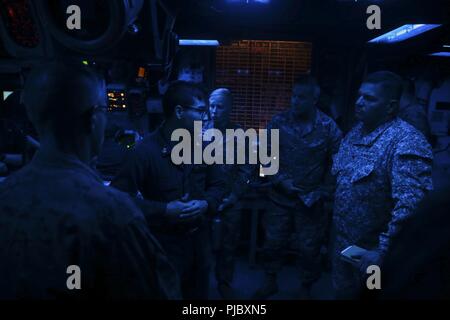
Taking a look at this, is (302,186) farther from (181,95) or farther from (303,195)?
(181,95)

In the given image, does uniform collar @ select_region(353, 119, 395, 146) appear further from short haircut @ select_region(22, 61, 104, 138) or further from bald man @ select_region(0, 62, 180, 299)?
short haircut @ select_region(22, 61, 104, 138)

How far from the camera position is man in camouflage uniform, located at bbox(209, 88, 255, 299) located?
11.0 feet

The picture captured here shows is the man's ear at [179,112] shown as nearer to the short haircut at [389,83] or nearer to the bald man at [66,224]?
the bald man at [66,224]

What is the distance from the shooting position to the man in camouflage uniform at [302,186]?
3.21m

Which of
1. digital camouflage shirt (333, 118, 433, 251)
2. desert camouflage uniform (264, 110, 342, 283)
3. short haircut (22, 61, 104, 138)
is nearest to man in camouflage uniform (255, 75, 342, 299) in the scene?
desert camouflage uniform (264, 110, 342, 283)

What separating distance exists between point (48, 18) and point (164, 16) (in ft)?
3.13

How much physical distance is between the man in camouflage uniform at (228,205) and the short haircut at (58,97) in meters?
2.21

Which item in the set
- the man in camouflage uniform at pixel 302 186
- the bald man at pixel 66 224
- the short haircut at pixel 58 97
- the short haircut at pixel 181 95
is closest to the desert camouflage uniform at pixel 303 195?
the man in camouflage uniform at pixel 302 186

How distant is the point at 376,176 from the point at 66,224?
5.87 feet

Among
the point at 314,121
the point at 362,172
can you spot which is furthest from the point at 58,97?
the point at 314,121

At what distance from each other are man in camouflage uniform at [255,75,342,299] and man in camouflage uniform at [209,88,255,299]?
304mm
